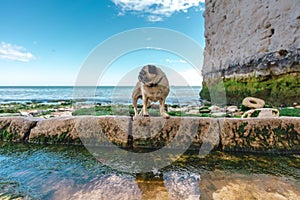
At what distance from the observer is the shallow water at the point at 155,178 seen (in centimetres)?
228

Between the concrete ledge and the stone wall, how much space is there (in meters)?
8.10

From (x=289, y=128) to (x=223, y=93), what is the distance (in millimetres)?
14369

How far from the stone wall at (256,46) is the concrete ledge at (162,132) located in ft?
26.6

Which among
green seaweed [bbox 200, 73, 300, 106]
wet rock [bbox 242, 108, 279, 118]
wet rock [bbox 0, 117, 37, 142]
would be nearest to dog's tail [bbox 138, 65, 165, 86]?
wet rock [bbox 0, 117, 37, 142]

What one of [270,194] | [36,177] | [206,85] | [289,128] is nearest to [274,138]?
[289,128]

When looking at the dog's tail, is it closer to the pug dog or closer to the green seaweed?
the pug dog

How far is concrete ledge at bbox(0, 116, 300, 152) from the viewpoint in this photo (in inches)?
139

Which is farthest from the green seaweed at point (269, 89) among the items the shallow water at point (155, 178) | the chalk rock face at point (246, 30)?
the shallow water at point (155, 178)

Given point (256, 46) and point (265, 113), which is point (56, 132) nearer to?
point (265, 113)

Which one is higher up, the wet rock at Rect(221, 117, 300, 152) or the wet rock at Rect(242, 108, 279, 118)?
the wet rock at Rect(242, 108, 279, 118)

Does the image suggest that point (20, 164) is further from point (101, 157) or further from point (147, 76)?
point (147, 76)

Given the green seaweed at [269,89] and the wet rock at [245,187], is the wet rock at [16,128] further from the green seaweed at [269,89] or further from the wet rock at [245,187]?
the green seaweed at [269,89]

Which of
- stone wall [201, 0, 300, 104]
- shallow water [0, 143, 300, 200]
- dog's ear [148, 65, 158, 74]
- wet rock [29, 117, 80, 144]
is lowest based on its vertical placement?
shallow water [0, 143, 300, 200]

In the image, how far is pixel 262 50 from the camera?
11.6 metres
